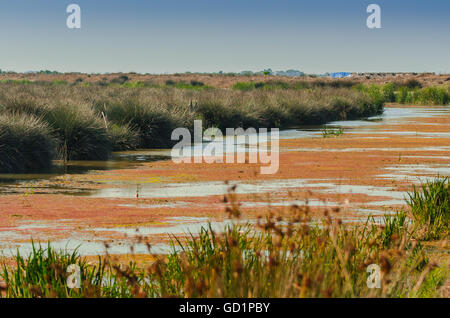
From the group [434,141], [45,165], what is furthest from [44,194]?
[434,141]

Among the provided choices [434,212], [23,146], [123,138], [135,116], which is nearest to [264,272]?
[434,212]

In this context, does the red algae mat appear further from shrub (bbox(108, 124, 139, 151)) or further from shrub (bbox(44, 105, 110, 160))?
shrub (bbox(108, 124, 139, 151))

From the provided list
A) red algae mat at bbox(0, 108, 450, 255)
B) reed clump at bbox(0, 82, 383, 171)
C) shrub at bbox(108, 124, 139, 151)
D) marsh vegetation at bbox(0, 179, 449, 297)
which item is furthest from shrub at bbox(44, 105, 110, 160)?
marsh vegetation at bbox(0, 179, 449, 297)

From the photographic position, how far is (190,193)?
644 inches

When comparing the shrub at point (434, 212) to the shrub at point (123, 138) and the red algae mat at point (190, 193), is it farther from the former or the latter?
the shrub at point (123, 138)

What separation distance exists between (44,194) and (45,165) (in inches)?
209

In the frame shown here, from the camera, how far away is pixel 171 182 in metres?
18.4

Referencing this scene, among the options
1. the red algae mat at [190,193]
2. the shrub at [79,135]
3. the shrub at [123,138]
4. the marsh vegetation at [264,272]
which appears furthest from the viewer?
the shrub at [123,138]

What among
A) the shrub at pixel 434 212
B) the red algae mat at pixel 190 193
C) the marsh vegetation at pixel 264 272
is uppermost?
the marsh vegetation at pixel 264 272

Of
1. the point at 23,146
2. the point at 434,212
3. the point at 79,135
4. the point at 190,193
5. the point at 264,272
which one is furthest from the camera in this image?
the point at 79,135

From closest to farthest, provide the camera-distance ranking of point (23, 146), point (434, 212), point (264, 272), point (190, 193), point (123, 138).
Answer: point (264, 272) → point (434, 212) → point (190, 193) → point (23, 146) → point (123, 138)

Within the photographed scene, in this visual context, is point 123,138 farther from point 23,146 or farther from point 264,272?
point 264,272

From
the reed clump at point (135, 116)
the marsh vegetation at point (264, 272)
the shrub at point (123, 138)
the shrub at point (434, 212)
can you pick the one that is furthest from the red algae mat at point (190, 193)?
the shrub at point (123, 138)

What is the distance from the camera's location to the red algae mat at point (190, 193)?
11.8m
